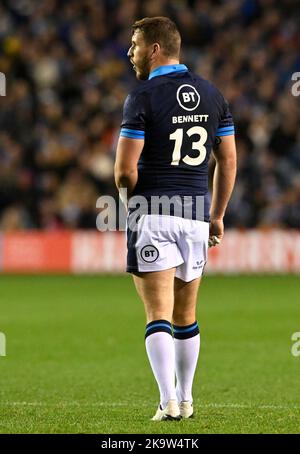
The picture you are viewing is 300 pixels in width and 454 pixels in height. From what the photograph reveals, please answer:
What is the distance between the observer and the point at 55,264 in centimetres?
1986

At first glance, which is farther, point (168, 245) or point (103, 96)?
point (103, 96)

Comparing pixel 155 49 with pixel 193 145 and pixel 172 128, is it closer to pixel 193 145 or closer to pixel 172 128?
pixel 172 128

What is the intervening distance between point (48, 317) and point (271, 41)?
10927 millimetres

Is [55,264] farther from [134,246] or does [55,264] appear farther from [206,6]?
[134,246]

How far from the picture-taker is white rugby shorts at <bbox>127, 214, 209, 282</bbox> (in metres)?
6.07

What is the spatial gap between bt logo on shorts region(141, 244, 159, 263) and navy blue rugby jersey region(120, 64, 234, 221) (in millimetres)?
292

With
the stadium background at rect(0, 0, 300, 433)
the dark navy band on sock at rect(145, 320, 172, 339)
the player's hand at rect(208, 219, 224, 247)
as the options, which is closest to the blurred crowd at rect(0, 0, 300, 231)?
the stadium background at rect(0, 0, 300, 433)

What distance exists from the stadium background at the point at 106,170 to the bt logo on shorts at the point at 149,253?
13.7ft

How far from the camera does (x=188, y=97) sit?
6.13 meters

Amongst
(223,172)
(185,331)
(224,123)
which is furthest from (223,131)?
(185,331)

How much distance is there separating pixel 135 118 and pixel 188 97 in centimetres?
35

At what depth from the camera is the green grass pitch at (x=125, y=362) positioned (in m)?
6.28

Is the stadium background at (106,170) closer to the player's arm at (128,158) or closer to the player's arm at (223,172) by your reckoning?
the player's arm at (223,172)

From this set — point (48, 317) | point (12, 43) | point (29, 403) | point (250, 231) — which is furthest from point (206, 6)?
point (29, 403)
